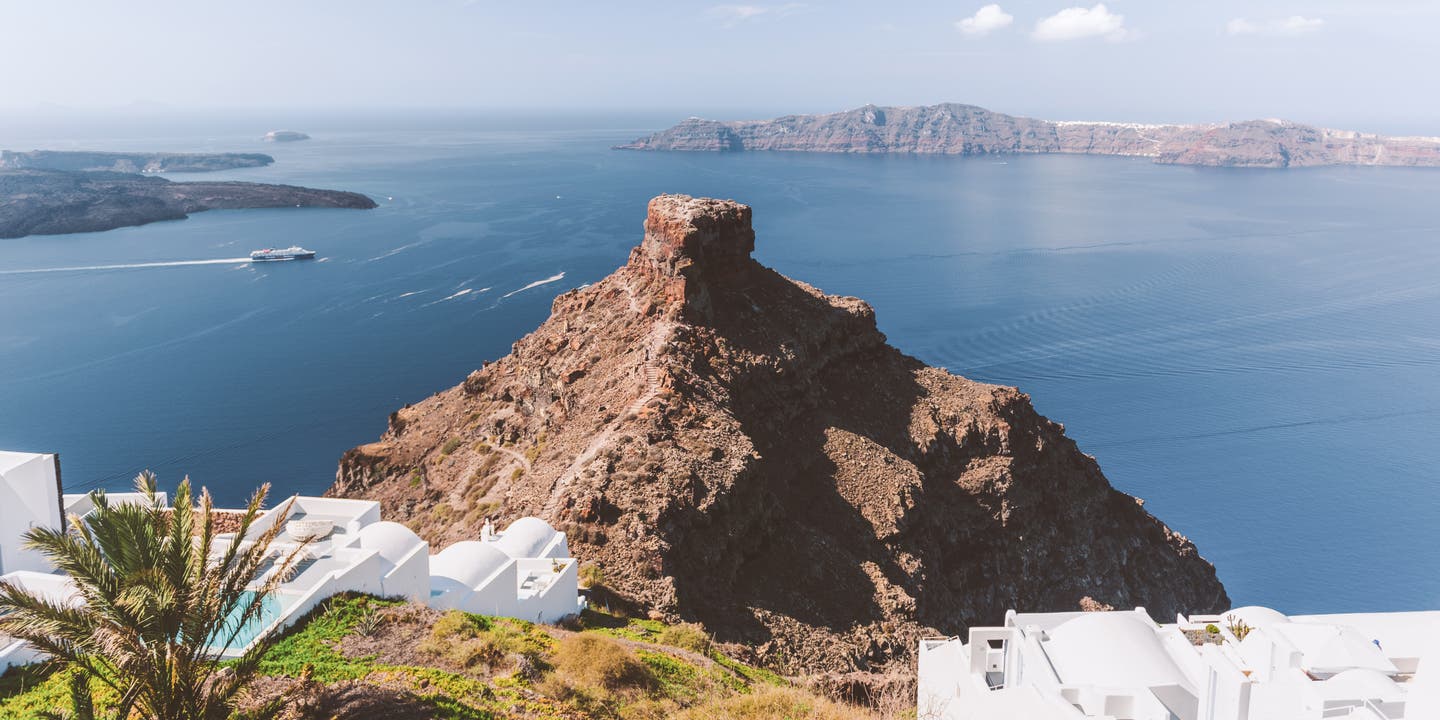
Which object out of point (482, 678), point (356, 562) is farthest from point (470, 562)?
point (482, 678)

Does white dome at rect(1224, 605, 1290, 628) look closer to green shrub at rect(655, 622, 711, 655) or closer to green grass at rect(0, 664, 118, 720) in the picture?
green shrub at rect(655, 622, 711, 655)

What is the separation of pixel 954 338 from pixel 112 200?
424ft

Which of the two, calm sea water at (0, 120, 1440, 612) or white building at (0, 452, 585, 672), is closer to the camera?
white building at (0, 452, 585, 672)

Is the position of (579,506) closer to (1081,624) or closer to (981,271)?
(1081,624)

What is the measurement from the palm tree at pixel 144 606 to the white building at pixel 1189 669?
15.6m

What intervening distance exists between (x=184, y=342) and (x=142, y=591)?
8262 cm

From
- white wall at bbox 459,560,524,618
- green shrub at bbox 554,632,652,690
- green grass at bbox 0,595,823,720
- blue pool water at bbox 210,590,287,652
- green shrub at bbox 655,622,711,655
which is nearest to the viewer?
green grass at bbox 0,595,823,720

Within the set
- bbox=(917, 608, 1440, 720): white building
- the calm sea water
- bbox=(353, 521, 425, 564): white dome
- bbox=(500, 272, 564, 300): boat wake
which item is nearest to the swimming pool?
bbox=(353, 521, 425, 564): white dome

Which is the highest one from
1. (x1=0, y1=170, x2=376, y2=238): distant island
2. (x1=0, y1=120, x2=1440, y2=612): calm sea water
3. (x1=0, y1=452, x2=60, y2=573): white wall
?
(x1=0, y1=170, x2=376, y2=238): distant island

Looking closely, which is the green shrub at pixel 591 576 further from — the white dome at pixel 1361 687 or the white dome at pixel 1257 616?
the white dome at pixel 1361 687

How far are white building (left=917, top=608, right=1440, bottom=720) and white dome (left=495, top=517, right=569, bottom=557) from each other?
11.5 meters

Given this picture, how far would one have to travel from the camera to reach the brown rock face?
30.7 meters

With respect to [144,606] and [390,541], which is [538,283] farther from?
[144,606]

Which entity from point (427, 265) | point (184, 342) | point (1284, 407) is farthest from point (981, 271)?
point (184, 342)
